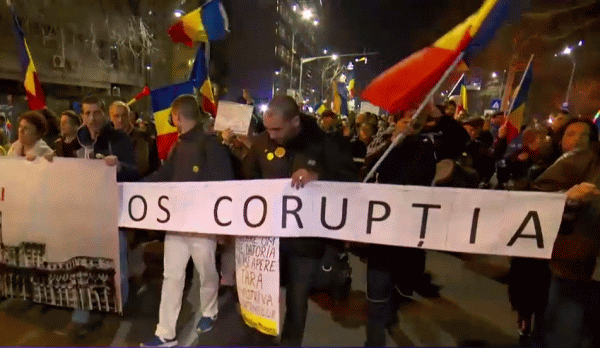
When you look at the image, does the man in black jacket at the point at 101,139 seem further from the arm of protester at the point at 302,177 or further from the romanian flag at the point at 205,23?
the romanian flag at the point at 205,23

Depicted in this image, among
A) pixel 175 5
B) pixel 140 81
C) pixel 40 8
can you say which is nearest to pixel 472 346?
pixel 40 8

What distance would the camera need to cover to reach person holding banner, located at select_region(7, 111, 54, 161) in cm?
405

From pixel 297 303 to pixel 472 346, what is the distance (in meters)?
1.62

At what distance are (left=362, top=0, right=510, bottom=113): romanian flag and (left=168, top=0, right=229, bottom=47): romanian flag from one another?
2907mm

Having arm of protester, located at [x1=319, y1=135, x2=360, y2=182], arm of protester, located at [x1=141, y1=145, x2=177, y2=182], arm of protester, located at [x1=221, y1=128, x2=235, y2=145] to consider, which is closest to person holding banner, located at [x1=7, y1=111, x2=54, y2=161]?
arm of protester, located at [x1=141, y1=145, x2=177, y2=182]

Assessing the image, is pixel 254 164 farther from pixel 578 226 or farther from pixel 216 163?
pixel 578 226

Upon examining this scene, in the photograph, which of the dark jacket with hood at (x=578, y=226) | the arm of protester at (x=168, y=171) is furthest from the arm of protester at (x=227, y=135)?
the dark jacket with hood at (x=578, y=226)

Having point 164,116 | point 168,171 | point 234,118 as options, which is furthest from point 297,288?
point 164,116

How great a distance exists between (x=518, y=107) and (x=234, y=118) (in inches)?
195

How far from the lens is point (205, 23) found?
5.52 metres

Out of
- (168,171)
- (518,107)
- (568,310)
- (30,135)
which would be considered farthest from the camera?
(518,107)

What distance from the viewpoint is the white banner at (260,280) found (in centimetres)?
326

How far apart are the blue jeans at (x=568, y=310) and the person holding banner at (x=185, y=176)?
242 cm

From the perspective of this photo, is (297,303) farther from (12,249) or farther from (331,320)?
(12,249)
